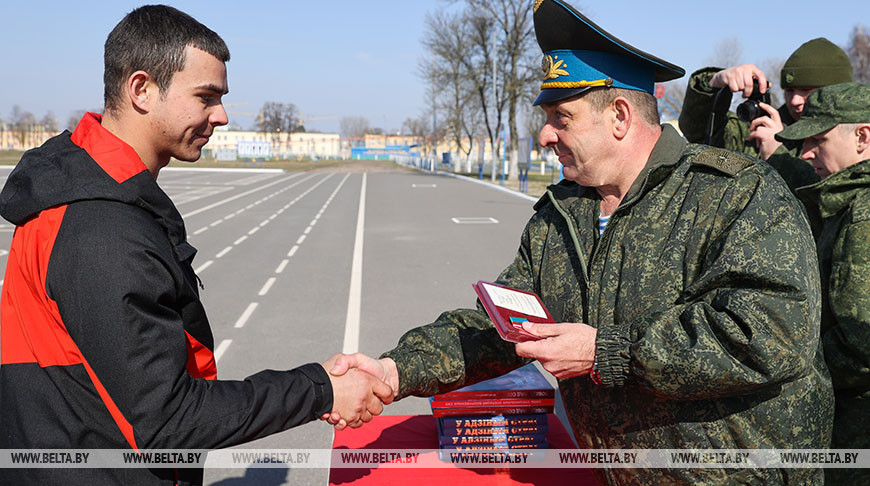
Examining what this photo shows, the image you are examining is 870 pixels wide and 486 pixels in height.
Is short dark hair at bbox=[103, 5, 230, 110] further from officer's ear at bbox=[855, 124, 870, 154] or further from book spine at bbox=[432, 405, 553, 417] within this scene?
officer's ear at bbox=[855, 124, 870, 154]

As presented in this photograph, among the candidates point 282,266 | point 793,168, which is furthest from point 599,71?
point 282,266

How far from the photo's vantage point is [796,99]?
383cm

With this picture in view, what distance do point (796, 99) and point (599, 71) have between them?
2320 millimetres

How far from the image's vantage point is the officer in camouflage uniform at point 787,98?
3.59 metres

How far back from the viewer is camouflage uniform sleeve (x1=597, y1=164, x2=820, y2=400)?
5.61 ft

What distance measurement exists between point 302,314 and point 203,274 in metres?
2.86

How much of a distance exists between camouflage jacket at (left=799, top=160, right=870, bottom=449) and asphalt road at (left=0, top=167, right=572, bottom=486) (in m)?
2.69

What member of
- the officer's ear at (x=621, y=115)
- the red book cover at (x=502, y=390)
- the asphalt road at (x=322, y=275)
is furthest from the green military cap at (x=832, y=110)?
the asphalt road at (x=322, y=275)

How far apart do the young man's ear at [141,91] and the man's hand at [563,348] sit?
1.30 metres

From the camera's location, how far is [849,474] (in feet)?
8.16

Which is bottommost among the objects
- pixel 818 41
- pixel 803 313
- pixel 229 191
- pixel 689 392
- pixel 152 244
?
pixel 229 191

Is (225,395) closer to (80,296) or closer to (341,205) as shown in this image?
(80,296)

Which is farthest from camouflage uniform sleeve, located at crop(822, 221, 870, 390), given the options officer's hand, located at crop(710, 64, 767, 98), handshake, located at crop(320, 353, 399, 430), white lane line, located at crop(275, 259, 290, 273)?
white lane line, located at crop(275, 259, 290, 273)

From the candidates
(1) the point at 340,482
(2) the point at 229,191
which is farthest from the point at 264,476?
(2) the point at 229,191
